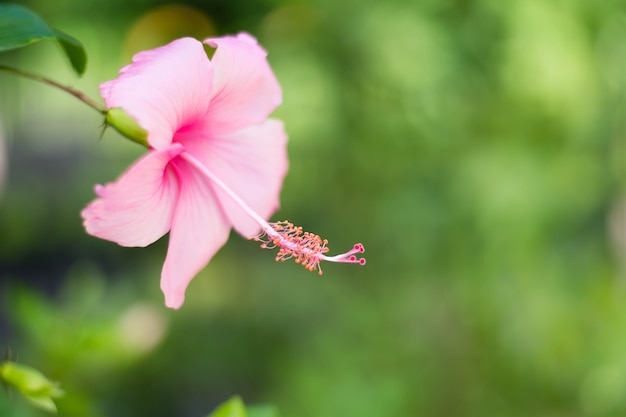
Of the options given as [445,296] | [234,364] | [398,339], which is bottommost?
[234,364]

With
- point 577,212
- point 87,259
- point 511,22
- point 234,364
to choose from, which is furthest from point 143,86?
point 87,259

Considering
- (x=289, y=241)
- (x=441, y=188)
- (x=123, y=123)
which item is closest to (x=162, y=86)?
(x=123, y=123)

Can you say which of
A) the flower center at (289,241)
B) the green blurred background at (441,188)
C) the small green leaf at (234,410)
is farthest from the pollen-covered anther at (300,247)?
the green blurred background at (441,188)

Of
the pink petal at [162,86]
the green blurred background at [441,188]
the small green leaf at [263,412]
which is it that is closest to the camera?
the pink petal at [162,86]

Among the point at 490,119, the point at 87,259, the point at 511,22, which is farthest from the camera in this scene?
the point at 87,259

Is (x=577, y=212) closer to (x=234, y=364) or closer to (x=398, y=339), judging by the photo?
(x=398, y=339)

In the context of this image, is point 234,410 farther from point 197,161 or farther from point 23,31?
point 23,31

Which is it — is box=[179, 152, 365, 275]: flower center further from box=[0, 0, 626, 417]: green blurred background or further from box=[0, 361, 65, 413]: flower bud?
box=[0, 0, 626, 417]: green blurred background

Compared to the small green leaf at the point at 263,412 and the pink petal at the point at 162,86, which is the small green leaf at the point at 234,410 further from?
the pink petal at the point at 162,86
